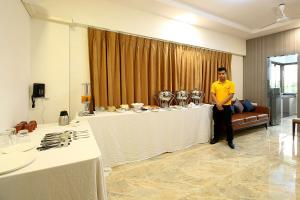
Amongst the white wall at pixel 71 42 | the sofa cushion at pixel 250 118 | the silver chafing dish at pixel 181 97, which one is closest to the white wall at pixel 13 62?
the white wall at pixel 71 42

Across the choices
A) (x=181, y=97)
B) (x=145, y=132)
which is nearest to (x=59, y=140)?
(x=145, y=132)

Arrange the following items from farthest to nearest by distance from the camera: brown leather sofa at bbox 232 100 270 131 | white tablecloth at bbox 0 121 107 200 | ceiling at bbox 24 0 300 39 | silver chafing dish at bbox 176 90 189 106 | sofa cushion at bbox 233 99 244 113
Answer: sofa cushion at bbox 233 99 244 113 → brown leather sofa at bbox 232 100 270 131 → silver chafing dish at bbox 176 90 189 106 → ceiling at bbox 24 0 300 39 → white tablecloth at bbox 0 121 107 200

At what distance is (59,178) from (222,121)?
3.38 meters

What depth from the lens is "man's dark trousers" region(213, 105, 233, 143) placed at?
3672 mm

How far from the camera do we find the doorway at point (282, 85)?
18.0ft

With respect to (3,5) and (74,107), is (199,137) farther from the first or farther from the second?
(3,5)

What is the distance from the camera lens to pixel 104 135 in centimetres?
268

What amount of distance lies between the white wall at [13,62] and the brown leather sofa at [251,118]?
3833 millimetres

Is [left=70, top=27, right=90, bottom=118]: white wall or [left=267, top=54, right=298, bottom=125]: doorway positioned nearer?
[left=70, top=27, right=90, bottom=118]: white wall

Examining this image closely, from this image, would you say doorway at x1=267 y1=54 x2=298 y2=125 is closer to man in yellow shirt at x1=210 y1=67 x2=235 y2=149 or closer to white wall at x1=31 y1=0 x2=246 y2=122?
man in yellow shirt at x1=210 y1=67 x2=235 y2=149

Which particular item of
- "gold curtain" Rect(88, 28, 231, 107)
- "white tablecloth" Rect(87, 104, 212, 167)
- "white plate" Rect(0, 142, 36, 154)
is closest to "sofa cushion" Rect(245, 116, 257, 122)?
"gold curtain" Rect(88, 28, 231, 107)

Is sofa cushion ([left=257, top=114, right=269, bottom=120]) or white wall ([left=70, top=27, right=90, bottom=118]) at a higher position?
white wall ([left=70, top=27, right=90, bottom=118])

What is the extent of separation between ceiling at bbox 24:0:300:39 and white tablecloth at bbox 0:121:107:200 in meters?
2.47

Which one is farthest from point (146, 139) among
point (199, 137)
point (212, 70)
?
point (212, 70)
